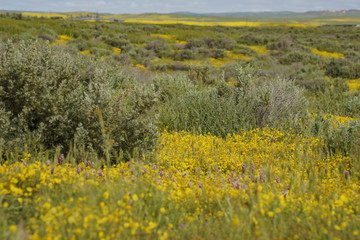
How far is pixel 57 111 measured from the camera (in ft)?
12.7

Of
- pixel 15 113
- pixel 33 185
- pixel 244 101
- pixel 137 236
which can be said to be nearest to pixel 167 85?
pixel 244 101

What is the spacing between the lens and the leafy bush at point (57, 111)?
147 inches

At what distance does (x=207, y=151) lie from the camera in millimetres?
4332

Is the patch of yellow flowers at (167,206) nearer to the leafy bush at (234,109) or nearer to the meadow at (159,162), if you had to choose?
the meadow at (159,162)

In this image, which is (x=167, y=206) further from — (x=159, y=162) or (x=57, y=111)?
(x=57, y=111)

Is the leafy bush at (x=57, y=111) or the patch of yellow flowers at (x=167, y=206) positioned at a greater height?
the leafy bush at (x=57, y=111)

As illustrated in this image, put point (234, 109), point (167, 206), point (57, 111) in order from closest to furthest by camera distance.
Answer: point (167, 206)
point (57, 111)
point (234, 109)

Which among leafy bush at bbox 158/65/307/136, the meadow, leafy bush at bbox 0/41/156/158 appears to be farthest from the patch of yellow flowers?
leafy bush at bbox 158/65/307/136

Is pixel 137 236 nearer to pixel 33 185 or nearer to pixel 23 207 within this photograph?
pixel 23 207

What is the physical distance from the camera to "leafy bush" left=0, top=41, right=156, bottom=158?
374 cm

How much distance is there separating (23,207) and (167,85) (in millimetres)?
5887

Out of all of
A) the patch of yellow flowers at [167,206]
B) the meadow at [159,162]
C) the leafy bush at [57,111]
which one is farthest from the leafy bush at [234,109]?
the patch of yellow flowers at [167,206]

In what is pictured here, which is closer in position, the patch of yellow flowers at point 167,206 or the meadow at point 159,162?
the patch of yellow flowers at point 167,206

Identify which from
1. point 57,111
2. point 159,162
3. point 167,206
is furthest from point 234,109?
point 167,206
